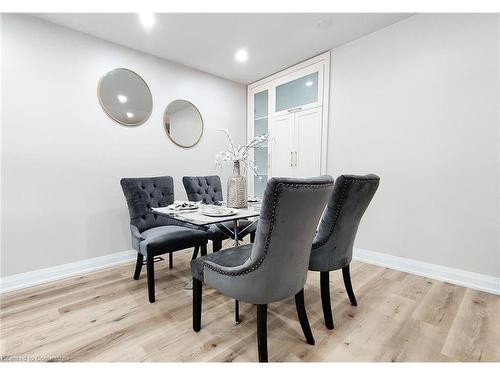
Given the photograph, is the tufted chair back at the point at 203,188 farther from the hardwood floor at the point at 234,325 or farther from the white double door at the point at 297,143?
the white double door at the point at 297,143

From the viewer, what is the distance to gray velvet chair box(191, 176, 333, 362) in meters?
1.08

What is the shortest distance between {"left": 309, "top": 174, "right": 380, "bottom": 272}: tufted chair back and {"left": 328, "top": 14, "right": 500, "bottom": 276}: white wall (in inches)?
48.0

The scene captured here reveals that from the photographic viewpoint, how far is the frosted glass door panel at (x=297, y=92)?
3.19m

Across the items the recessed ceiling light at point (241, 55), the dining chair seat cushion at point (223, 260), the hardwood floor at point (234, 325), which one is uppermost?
the recessed ceiling light at point (241, 55)

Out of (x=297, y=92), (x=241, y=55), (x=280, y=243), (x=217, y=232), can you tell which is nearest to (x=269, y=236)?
(x=280, y=243)

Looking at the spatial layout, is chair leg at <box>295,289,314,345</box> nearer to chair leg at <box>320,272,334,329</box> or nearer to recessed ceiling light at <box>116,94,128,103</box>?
chair leg at <box>320,272,334,329</box>

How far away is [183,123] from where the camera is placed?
3305 millimetres

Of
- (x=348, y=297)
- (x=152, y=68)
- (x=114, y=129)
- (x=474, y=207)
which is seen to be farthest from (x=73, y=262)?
(x=474, y=207)

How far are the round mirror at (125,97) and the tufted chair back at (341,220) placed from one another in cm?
245

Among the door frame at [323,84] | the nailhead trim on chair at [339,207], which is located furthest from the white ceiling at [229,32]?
the nailhead trim on chair at [339,207]

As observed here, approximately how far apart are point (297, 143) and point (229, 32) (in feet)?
5.21

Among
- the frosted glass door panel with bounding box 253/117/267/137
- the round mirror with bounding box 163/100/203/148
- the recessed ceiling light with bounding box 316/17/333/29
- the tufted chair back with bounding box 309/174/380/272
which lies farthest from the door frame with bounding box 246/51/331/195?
the tufted chair back with bounding box 309/174/380/272

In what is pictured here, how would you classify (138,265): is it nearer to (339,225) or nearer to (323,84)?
(339,225)

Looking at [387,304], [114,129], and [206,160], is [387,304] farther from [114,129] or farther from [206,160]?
[114,129]
